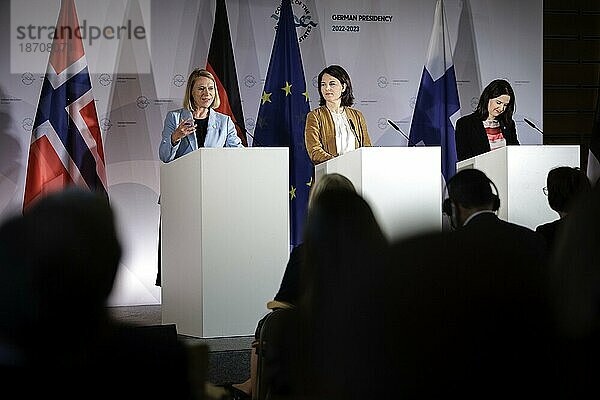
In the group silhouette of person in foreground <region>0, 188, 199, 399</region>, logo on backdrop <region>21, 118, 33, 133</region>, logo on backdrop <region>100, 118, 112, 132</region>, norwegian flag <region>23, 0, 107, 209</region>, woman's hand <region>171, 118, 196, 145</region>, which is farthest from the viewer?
logo on backdrop <region>100, 118, 112, 132</region>

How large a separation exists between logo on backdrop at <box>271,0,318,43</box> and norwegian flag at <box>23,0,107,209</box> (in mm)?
1774

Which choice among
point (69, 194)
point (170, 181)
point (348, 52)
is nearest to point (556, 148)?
point (170, 181)

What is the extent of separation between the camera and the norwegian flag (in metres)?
6.38

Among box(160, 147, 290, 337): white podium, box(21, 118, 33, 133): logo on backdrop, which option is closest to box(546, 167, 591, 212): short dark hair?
box(160, 147, 290, 337): white podium

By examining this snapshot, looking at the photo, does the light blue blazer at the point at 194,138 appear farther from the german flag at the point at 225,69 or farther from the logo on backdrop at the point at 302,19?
the logo on backdrop at the point at 302,19

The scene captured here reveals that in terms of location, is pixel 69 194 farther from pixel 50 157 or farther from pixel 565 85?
pixel 565 85

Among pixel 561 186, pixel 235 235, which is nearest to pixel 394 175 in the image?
pixel 235 235

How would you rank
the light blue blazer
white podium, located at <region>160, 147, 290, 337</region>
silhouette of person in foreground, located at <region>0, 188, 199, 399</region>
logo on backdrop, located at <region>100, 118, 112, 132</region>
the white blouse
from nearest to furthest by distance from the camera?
silhouette of person in foreground, located at <region>0, 188, 199, 399</region> → white podium, located at <region>160, 147, 290, 337</region> → the light blue blazer → the white blouse → logo on backdrop, located at <region>100, 118, 112, 132</region>

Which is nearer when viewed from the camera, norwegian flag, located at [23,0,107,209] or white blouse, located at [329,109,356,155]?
white blouse, located at [329,109,356,155]

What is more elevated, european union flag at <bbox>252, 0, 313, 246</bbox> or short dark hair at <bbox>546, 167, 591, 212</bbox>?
european union flag at <bbox>252, 0, 313, 246</bbox>

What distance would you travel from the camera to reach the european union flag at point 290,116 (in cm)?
676

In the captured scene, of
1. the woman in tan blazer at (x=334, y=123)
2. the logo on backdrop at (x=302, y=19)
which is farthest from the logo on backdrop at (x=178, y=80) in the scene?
the woman in tan blazer at (x=334, y=123)

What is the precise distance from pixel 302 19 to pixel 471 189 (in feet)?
18.3

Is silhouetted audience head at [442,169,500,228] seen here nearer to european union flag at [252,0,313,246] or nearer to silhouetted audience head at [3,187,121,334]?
silhouetted audience head at [3,187,121,334]
